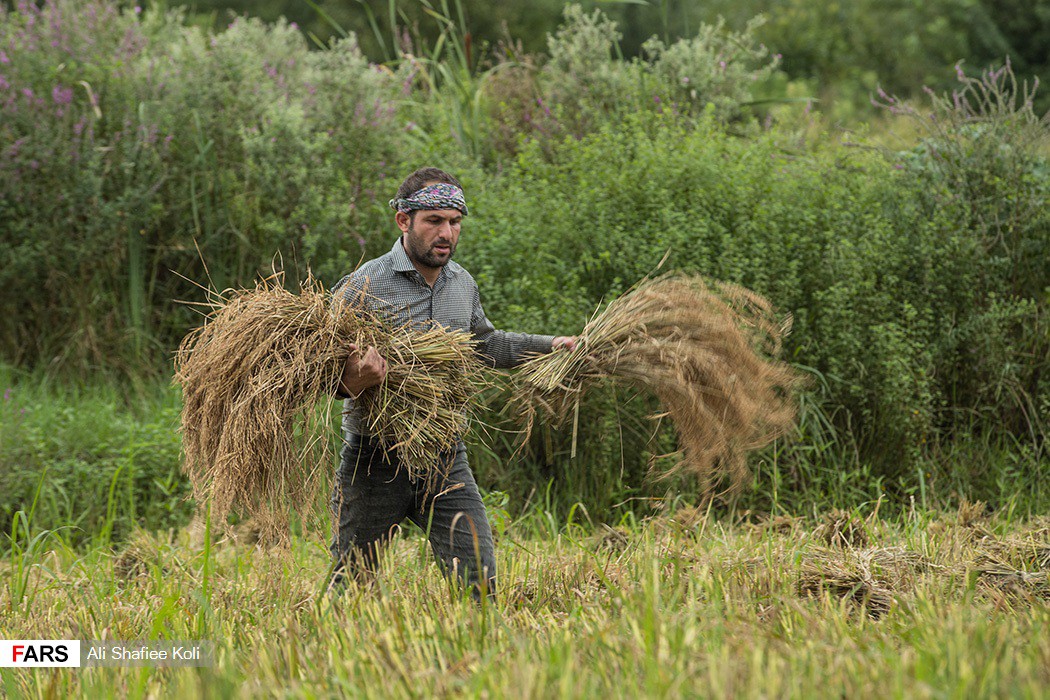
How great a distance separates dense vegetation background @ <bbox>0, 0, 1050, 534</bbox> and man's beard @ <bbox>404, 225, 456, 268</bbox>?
5.01 feet

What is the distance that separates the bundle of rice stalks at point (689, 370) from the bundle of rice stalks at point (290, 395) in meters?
0.43

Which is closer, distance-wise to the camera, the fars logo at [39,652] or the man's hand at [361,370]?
the fars logo at [39,652]

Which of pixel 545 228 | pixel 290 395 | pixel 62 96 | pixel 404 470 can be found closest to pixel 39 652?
pixel 290 395

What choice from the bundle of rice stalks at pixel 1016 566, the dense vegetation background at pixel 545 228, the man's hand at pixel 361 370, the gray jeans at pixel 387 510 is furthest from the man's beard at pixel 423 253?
the bundle of rice stalks at pixel 1016 566

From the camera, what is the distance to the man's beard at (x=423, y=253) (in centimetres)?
425

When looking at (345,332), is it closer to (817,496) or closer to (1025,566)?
(1025,566)

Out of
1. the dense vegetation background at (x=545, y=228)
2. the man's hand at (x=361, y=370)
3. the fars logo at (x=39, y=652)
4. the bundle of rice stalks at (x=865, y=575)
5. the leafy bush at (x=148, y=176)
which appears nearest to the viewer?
the fars logo at (x=39, y=652)

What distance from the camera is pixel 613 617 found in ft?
11.5

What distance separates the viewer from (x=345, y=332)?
3.97m

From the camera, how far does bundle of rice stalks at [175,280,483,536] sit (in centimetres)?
381

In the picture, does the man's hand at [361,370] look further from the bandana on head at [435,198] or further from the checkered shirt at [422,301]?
the bandana on head at [435,198]

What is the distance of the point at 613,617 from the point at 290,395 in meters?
1.36

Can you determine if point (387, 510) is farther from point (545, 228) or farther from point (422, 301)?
point (545, 228)

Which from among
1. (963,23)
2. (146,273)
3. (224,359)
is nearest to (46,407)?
(146,273)
